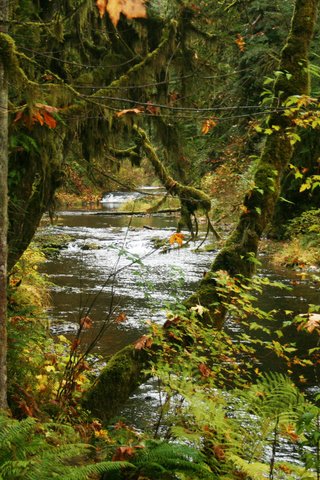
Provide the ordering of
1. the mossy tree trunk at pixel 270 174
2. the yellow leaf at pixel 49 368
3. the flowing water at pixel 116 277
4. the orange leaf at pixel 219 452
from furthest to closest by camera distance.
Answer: the flowing water at pixel 116 277
the mossy tree trunk at pixel 270 174
the yellow leaf at pixel 49 368
the orange leaf at pixel 219 452

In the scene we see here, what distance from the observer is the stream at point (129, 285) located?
6746 millimetres

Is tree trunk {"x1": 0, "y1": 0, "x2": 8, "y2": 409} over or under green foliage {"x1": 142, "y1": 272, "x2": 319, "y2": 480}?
over

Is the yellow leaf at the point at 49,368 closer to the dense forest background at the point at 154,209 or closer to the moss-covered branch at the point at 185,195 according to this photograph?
the dense forest background at the point at 154,209

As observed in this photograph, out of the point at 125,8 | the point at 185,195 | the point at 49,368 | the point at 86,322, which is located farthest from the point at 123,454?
the point at 185,195

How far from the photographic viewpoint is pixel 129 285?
1279 centimetres

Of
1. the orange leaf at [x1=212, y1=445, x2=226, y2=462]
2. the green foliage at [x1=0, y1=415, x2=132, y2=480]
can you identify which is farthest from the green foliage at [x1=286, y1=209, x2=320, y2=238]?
the green foliage at [x1=0, y1=415, x2=132, y2=480]

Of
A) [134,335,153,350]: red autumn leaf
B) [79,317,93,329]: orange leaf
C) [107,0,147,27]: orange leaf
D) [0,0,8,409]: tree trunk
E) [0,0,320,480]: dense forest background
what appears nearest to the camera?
[107,0,147,27]: orange leaf

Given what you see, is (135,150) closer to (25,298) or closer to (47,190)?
(47,190)

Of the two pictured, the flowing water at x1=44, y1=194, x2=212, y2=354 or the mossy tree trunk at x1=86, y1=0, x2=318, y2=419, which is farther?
the flowing water at x1=44, y1=194, x2=212, y2=354

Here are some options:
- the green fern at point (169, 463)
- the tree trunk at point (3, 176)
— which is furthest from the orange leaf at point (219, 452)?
the tree trunk at point (3, 176)

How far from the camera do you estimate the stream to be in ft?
22.1

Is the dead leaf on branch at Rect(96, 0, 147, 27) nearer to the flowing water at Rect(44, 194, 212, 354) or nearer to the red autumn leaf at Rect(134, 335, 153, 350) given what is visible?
the flowing water at Rect(44, 194, 212, 354)

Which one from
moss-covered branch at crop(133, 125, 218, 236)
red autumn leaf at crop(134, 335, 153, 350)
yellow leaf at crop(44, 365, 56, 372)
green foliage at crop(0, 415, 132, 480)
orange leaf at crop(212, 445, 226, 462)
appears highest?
moss-covered branch at crop(133, 125, 218, 236)

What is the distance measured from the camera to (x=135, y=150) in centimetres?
629
